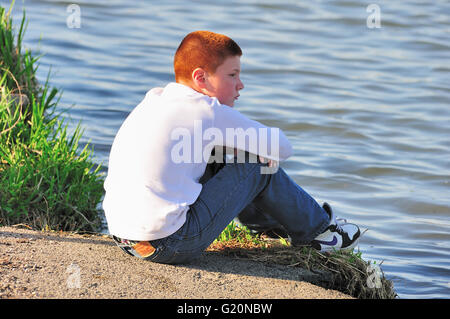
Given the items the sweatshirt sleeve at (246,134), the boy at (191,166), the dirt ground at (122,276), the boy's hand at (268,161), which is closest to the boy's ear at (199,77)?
the boy at (191,166)

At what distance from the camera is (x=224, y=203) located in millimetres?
3533

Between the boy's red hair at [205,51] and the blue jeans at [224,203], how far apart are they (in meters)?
0.47

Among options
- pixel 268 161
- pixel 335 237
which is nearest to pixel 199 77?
pixel 268 161

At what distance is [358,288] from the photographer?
3.84 meters

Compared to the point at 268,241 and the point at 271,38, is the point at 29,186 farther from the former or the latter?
the point at 271,38

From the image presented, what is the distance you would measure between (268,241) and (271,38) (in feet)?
21.5

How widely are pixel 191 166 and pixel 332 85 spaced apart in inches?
225

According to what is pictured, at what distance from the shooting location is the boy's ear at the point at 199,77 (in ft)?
11.7

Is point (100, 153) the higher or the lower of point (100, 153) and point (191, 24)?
the lower

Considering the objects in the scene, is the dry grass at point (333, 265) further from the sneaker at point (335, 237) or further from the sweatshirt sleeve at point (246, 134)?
the sweatshirt sleeve at point (246, 134)

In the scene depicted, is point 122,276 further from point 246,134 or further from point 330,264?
point 330,264

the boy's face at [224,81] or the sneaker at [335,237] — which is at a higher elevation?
the boy's face at [224,81]

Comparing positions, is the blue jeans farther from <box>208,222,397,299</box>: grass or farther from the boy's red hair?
the boy's red hair
